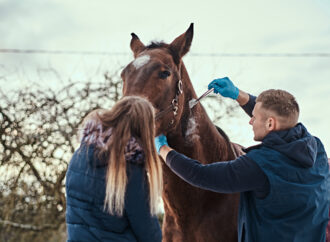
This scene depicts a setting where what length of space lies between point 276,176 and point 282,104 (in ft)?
1.36

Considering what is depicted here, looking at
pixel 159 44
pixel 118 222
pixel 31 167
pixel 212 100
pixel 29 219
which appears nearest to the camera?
pixel 118 222

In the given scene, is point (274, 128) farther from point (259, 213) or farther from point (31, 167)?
point (31, 167)

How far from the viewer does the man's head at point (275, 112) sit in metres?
2.26

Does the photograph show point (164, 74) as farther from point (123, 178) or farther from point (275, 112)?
point (123, 178)

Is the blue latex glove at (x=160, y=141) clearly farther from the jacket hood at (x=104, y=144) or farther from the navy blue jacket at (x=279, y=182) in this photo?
the jacket hood at (x=104, y=144)

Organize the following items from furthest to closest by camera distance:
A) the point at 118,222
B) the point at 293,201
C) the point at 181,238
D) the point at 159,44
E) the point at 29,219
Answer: the point at 29,219 → the point at 159,44 → the point at 181,238 → the point at 293,201 → the point at 118,222

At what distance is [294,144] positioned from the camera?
216 centimetres

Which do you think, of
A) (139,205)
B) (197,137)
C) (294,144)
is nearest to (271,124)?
(294,144)

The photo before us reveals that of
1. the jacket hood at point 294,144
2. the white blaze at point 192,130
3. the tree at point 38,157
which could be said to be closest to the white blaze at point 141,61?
the white blaze at point 192,130

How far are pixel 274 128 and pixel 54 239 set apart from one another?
22.6ft

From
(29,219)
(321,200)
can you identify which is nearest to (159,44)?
(321,200)

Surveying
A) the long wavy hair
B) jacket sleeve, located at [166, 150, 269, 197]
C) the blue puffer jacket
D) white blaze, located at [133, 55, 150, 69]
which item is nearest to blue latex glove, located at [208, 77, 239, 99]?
white blaze, located at [133, 55, 150, 69]

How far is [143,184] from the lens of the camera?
1.79 m

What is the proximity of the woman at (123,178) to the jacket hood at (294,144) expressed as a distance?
2.40 feet
